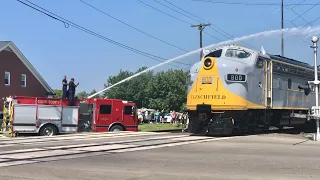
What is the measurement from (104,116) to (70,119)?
217 cm

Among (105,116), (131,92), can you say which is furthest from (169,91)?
(105,116)

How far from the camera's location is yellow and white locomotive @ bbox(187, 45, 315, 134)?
18.2m

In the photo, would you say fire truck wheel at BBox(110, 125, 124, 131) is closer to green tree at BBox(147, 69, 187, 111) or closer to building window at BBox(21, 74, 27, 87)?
building window at BBox(21, 74, 27, 87)

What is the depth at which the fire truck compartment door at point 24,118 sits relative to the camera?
22906 millimetres

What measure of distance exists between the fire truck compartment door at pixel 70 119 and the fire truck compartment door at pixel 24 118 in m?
1.70

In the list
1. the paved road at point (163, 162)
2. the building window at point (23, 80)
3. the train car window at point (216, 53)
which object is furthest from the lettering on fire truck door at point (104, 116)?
the building window at point (23, 80)

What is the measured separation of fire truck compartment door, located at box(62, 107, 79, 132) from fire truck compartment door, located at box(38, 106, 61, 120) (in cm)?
35

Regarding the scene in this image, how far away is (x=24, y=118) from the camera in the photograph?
75.7 ft

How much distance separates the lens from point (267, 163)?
33.0ft

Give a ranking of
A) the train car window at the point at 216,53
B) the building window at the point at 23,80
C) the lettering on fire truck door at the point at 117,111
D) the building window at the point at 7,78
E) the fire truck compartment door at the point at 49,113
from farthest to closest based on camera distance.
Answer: the building window at the point at 23,80
the building window at the point at 7,78
the lettering on fire truck door at the point at 117,111
the fire truck compartment door at the point at 49,113
the train car window at the point at 216,53

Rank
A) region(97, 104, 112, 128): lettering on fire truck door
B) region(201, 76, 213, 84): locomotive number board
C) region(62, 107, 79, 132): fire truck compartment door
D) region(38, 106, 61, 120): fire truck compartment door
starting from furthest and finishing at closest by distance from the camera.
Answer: region(97, 104, 112, 128): lettering on fire truck door, region(62, 107, 79, 132): fire truck compartment door, region(38, 106, 61, 120): fire truck compartment door, region(201, 76, 213, 84): locomotive number board

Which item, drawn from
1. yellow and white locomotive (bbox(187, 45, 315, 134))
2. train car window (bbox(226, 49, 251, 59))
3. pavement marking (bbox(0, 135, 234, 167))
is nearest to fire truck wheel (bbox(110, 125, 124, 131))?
yellow and white locomotive (bbox(187, 45, 315, 134))

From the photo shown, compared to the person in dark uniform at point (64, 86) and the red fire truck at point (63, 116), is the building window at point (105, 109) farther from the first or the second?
the person in dark uniform at point (64, 86)

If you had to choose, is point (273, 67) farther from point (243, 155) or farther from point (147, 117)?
point (147, 117)
